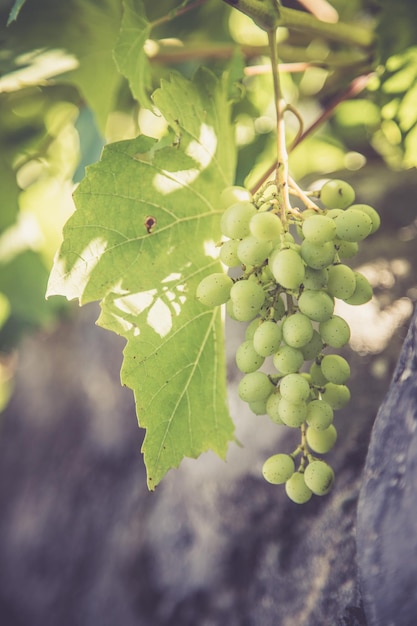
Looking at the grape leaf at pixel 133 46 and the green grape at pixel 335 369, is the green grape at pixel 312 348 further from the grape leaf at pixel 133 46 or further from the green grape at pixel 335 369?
the grape leaf at pixel 133 46

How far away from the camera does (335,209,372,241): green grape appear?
507mm

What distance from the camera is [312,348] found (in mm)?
551

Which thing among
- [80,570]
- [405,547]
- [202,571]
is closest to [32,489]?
[80,570]

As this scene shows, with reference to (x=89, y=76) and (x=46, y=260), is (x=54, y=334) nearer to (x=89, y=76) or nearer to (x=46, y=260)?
(x=46, y=260)

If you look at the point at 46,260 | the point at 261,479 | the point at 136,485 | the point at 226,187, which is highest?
the point at 226,187

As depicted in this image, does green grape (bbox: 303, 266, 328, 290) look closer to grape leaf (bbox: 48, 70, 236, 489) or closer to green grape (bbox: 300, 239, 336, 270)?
green grape (bbox: 300, 239, 336, 270)

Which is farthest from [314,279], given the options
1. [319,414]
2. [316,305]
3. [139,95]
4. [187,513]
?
[187,513]

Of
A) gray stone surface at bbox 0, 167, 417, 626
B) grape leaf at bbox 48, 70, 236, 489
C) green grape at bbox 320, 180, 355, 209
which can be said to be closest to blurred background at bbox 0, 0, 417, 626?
gray stone surface at bbox 0, 167, 417, 626

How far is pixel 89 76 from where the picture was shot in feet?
2.90

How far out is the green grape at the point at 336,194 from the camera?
1.86 feet

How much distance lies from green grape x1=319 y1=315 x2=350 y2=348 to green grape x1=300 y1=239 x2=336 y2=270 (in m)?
0.06

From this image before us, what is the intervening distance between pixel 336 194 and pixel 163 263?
18cm

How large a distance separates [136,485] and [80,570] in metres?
0.17

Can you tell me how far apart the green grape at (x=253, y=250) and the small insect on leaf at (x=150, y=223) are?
0.37 feet
